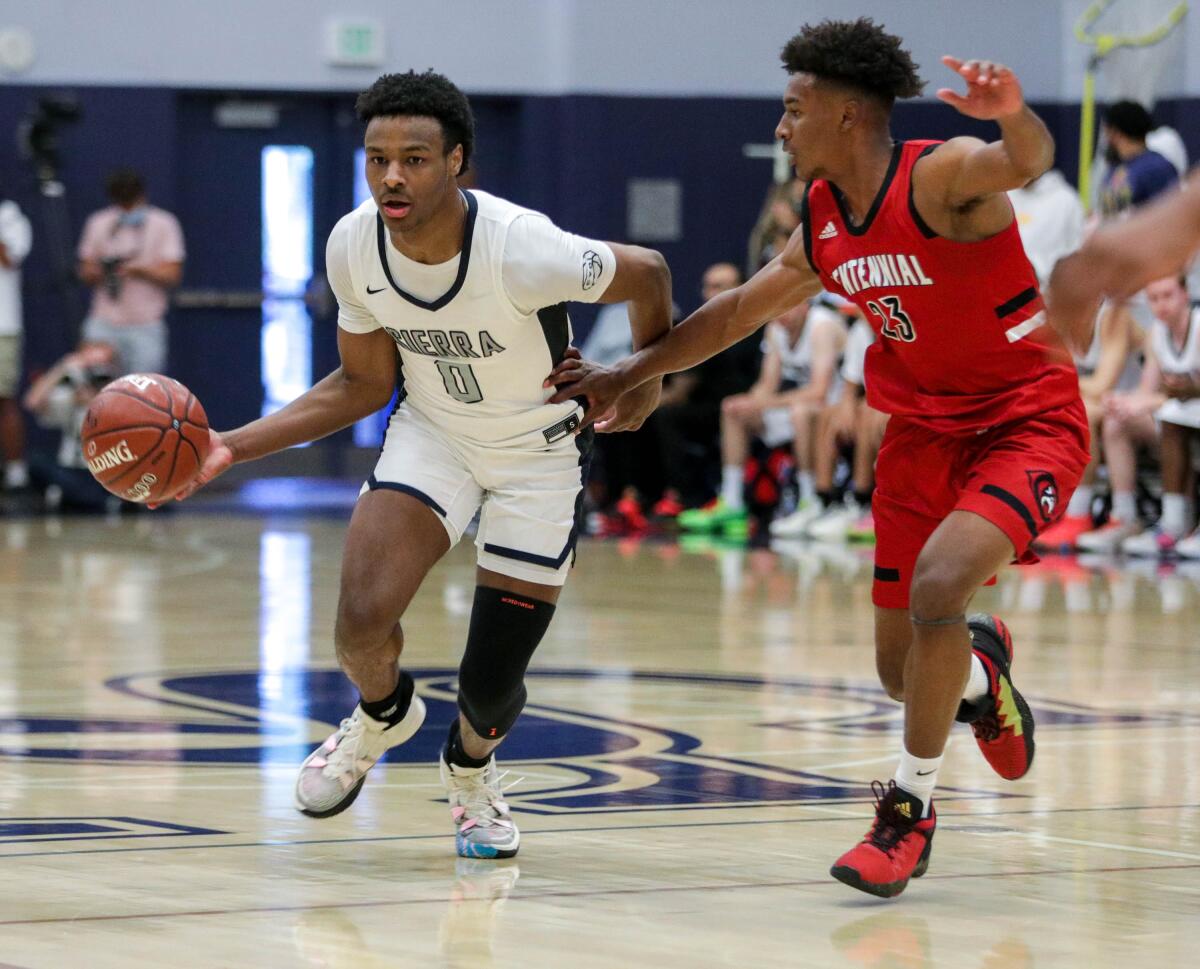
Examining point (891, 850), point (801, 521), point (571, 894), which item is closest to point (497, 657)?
point (571, 894)

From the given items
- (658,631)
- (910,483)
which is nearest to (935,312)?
(910,483)

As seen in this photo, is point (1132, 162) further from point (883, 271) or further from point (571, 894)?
point (571, 894)

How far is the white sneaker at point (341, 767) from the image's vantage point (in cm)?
423

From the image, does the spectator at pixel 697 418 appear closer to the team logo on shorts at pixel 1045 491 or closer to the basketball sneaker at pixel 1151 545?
the basketball sneaker at pixel 1151 545

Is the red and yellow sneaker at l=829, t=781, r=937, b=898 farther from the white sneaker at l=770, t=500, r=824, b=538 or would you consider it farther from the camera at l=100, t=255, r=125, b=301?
the camera at l=100, t=255, r=125, b=301

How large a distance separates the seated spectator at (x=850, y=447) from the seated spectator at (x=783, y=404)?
4.2 inches

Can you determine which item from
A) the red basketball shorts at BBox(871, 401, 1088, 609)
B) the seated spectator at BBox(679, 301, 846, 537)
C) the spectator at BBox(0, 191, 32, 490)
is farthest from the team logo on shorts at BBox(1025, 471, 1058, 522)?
the spectator at BBox(0, 191, 32, 490)

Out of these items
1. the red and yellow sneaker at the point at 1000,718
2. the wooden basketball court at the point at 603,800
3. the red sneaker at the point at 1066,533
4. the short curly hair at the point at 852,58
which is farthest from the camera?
the red sneaker at the point at 1066,533

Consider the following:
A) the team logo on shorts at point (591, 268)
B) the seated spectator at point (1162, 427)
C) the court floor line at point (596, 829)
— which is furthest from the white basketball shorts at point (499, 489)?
the seated spectator at point (1162, 427)

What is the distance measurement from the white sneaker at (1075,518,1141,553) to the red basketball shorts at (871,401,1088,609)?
7.03 meters

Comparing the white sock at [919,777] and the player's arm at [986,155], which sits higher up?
the player's arm at [986,155]

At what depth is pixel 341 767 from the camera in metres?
4.24

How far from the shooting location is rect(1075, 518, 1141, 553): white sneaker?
11.2m

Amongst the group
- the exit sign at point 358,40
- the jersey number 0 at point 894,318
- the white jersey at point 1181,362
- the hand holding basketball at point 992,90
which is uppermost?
the exit sign at point 358,40
